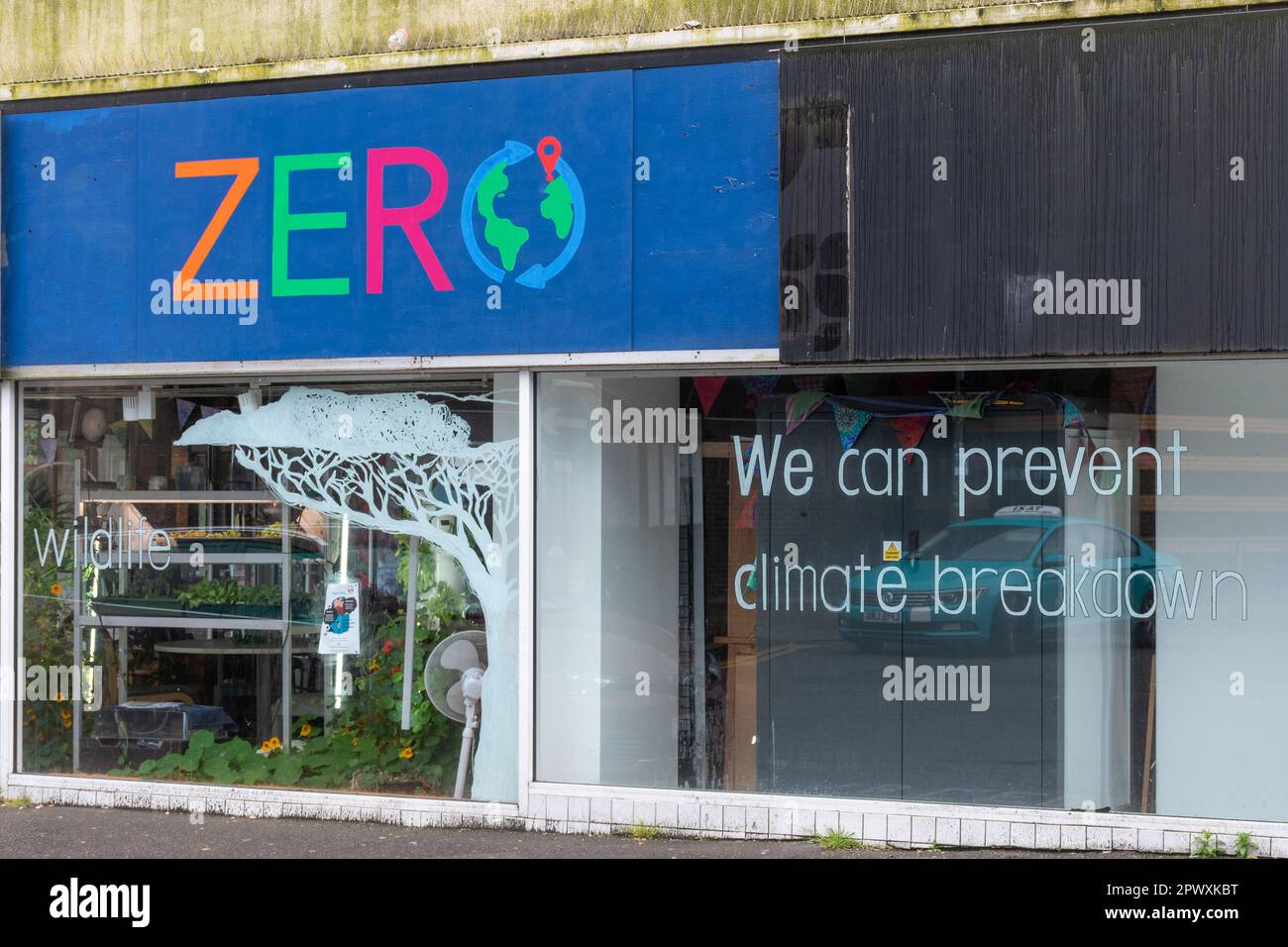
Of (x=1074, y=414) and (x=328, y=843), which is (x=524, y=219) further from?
(x=328, y=843)

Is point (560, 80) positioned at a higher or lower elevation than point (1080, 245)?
higher

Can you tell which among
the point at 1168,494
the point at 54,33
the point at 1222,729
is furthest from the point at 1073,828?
the point at 54,33

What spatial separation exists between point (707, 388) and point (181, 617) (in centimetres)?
353

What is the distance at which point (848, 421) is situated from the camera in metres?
7.22

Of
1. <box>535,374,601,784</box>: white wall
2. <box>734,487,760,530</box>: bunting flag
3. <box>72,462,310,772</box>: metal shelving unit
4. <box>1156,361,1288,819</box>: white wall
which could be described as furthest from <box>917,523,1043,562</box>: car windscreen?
<box>72,462,310,772</box>: metal shelving unit

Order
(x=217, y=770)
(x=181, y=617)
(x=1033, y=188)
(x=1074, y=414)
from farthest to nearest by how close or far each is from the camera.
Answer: (x=181, y=617) < (x=217, y=770) < (x=1074, y=414) < (x=1033, y=188)

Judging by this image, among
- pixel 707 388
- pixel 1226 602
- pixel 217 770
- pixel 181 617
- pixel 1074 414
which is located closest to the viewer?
pixel 1226 602

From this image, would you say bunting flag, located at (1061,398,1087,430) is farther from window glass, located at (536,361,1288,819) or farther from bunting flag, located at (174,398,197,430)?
bunting flag, located at (174,398,197,430)

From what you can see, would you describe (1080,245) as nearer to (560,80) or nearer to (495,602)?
(560,80)

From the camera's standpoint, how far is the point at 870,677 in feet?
23.6

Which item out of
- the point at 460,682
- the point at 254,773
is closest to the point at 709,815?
the point at 460,682

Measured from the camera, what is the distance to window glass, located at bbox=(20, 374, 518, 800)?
25.2ft

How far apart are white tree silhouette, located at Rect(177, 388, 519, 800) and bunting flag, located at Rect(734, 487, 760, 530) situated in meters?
1.29

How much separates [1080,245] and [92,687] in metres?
6.35
